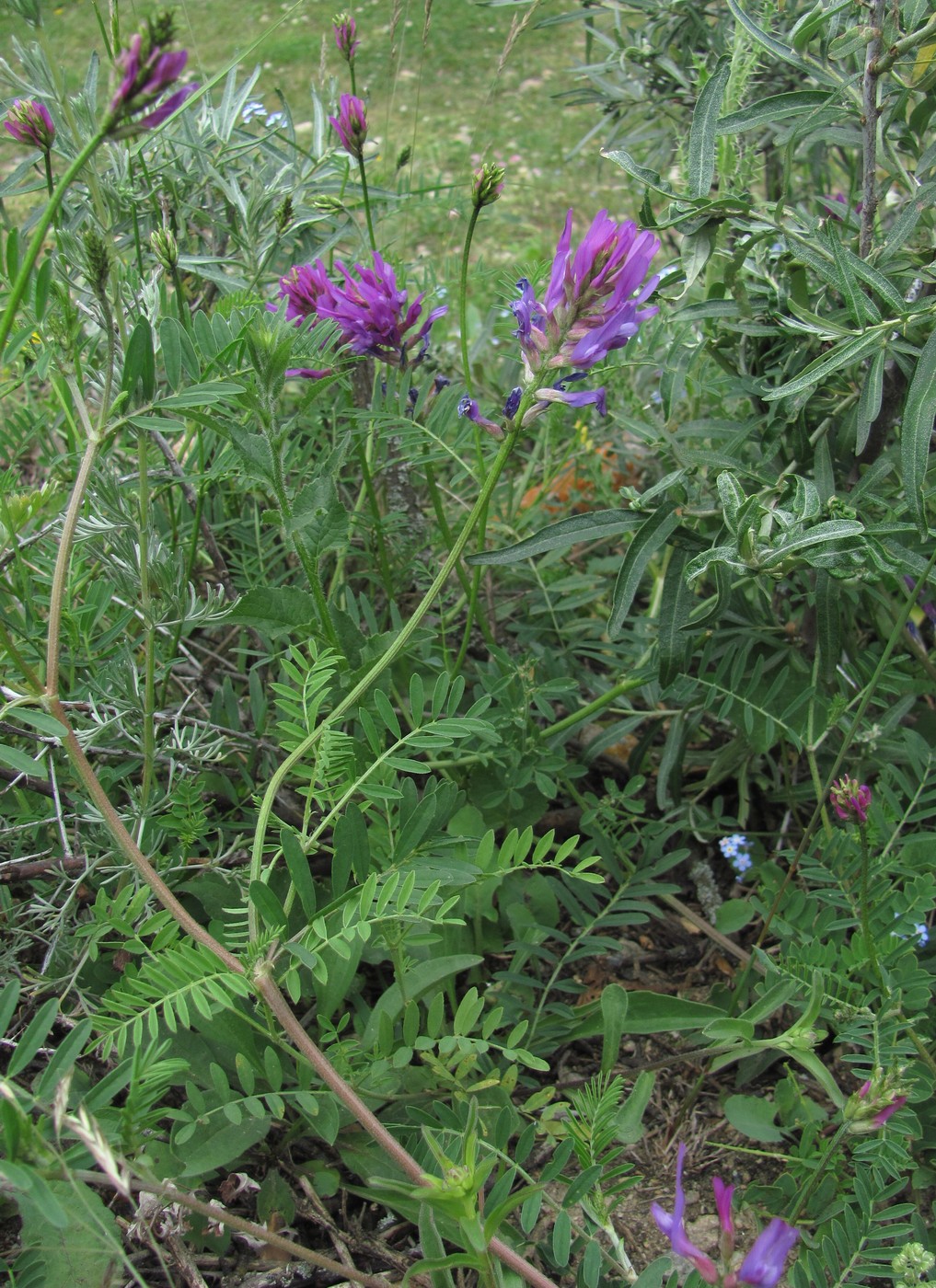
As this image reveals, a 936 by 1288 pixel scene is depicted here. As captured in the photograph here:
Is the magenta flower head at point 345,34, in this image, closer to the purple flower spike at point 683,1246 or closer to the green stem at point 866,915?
the green stem at point 866,915

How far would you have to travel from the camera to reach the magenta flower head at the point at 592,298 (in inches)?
37.4

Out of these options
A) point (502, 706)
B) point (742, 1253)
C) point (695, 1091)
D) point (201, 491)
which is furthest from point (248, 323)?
point (742, 1253)

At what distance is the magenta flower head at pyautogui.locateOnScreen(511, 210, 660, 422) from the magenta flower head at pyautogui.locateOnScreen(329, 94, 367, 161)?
42 cm

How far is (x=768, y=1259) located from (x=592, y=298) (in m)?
0.80

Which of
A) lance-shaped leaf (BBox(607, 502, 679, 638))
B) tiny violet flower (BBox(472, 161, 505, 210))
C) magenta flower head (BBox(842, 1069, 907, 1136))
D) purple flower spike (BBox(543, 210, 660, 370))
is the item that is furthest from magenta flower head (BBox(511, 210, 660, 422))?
magenta flower head (BBox(842, 1069, 907, 1136))

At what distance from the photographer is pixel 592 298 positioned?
97cm

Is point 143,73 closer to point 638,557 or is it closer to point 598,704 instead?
point 638,557

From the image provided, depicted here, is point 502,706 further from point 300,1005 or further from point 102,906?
point 102,906

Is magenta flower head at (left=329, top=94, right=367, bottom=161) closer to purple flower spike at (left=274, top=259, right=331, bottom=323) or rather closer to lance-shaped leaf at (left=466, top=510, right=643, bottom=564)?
purple flower spike at (left=274, top=259, right=331, bottom=323)

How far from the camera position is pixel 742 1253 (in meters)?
1.09

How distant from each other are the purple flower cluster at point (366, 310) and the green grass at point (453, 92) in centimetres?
151

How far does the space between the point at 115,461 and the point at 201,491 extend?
0.30m

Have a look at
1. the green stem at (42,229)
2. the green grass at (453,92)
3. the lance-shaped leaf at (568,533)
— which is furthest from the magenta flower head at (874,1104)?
the green grass at (453,92)

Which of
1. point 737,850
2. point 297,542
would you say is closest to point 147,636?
point 297,542
